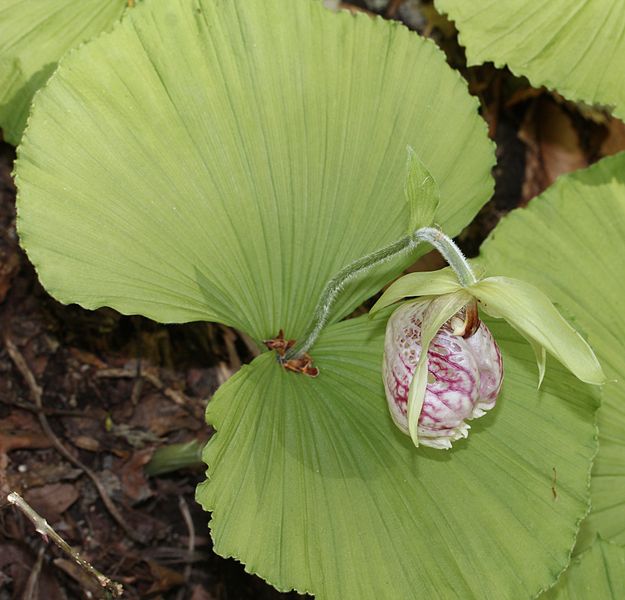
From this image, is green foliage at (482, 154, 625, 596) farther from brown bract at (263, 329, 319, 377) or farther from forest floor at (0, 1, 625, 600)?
forest floor at (0, 1, 625, 600)

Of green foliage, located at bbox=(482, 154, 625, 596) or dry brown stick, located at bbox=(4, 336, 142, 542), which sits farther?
dry brown stick, located at bbox=(4, 336, 142, 542)

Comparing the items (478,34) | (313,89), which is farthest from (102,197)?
(478,34)

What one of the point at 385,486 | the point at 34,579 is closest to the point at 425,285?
the point at 385,486

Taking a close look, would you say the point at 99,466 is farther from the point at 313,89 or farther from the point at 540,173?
the point at 540,173

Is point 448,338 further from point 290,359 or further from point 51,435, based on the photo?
point 51,435

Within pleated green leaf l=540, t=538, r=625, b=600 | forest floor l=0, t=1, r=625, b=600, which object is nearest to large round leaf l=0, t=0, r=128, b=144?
forest floor l=0, t=1, r=625, b=600

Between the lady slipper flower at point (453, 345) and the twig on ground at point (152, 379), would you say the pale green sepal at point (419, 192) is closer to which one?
the lady slipper flower at point (453, 345)
